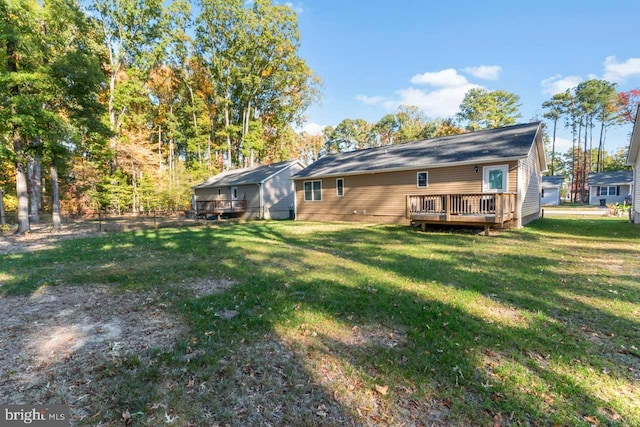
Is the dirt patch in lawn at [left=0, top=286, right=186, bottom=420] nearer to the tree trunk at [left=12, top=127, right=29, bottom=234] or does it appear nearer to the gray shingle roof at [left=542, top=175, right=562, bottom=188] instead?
the tree trunk at [left=12, top=127, right=29, bottom=234]

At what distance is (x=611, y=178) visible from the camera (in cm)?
3025

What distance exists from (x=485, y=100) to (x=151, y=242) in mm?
42913

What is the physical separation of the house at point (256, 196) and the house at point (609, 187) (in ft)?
103

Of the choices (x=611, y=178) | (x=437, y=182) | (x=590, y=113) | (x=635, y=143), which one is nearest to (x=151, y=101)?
(x=437, y=182)

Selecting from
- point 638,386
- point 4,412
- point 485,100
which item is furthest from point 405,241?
point 485,100

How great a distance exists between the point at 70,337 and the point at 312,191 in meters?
15.3

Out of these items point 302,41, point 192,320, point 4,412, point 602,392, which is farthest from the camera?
point 302,41

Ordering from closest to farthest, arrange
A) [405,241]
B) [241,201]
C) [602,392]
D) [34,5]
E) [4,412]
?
[4,412] → [602,392] → [405,241] → [34,5] → [241,201]

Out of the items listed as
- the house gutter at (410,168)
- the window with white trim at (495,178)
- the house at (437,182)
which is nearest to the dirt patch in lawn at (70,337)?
the house at (437,182)

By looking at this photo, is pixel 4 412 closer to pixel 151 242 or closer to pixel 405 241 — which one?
pixel 151 242

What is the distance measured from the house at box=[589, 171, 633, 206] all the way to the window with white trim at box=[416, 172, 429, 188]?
2760 centimetres

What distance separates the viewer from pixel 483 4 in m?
11.7

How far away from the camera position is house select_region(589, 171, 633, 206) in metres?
28.9

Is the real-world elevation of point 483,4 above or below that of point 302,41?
below
